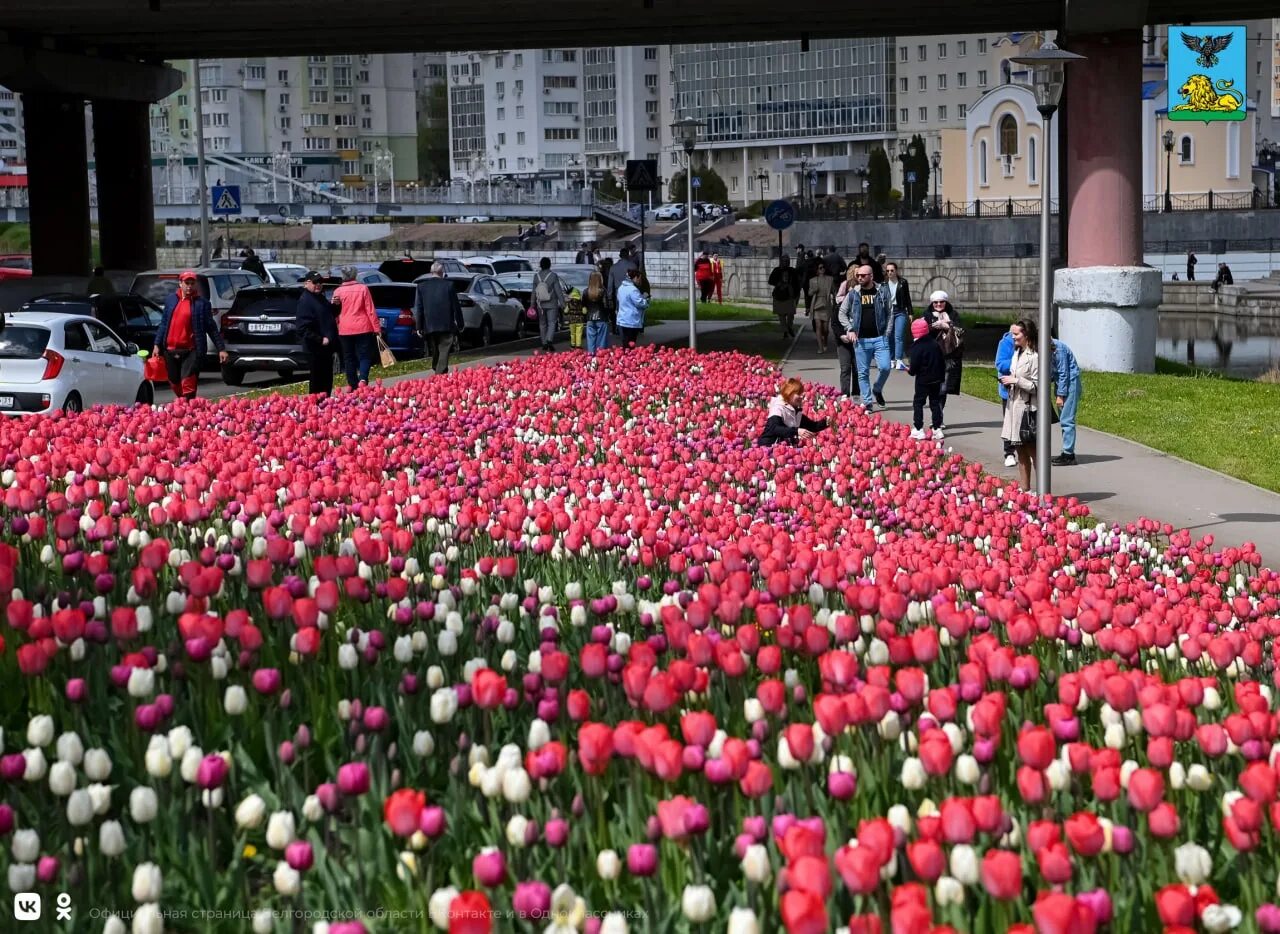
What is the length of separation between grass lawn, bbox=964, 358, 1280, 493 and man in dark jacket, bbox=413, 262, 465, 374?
22.6ft

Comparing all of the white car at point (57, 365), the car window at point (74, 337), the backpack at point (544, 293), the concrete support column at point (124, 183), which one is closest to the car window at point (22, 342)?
the white car at point (57, 365)

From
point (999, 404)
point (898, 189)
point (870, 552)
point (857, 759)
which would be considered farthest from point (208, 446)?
point (898, 189)

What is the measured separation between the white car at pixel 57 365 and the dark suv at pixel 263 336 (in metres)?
6.17

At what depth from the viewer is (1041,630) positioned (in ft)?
21.3

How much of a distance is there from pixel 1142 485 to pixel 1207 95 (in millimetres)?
82274

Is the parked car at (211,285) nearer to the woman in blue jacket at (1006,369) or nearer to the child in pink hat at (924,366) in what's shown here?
the child in pink hat at (924,366)

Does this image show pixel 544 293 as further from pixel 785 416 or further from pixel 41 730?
pixel 41 730

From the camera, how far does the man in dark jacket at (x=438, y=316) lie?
26688mm

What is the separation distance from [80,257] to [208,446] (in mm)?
38271

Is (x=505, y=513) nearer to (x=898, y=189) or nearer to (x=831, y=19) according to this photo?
(x=831, y=19)

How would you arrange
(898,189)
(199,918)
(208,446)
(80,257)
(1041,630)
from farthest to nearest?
(898,189) < (80,257) < (208,446) < (1041,630) < (199,918)

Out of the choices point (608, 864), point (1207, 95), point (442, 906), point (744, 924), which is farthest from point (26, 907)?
point (1207, 95)

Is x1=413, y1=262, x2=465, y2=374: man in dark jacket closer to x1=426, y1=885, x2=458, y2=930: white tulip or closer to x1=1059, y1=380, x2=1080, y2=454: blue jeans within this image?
x1=1059, y1=380, x2=1080, y2=454: blue jeans

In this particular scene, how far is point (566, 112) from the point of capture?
185 metres
